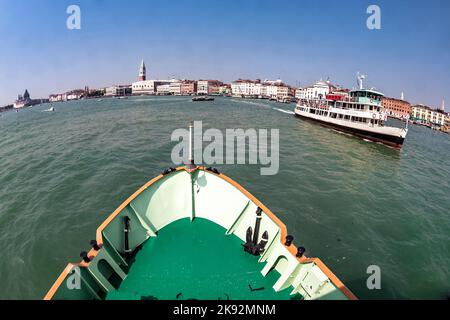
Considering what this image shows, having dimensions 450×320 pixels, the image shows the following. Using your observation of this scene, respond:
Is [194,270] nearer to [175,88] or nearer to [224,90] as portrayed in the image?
[224,90]

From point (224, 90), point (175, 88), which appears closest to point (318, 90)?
point (224, 90)

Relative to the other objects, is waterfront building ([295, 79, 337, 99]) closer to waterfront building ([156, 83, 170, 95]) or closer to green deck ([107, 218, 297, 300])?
green deck ([107, 218, 297, 300])

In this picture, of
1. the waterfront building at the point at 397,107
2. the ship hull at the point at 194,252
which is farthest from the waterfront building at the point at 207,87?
the ship hull at the point at 194,252

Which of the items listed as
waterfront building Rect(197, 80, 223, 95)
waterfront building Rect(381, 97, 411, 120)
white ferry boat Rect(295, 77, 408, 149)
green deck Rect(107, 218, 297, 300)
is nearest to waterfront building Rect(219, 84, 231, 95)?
waterfront building Rect(197, 80, 223, 95)

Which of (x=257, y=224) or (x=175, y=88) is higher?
(x=175, y=88)
